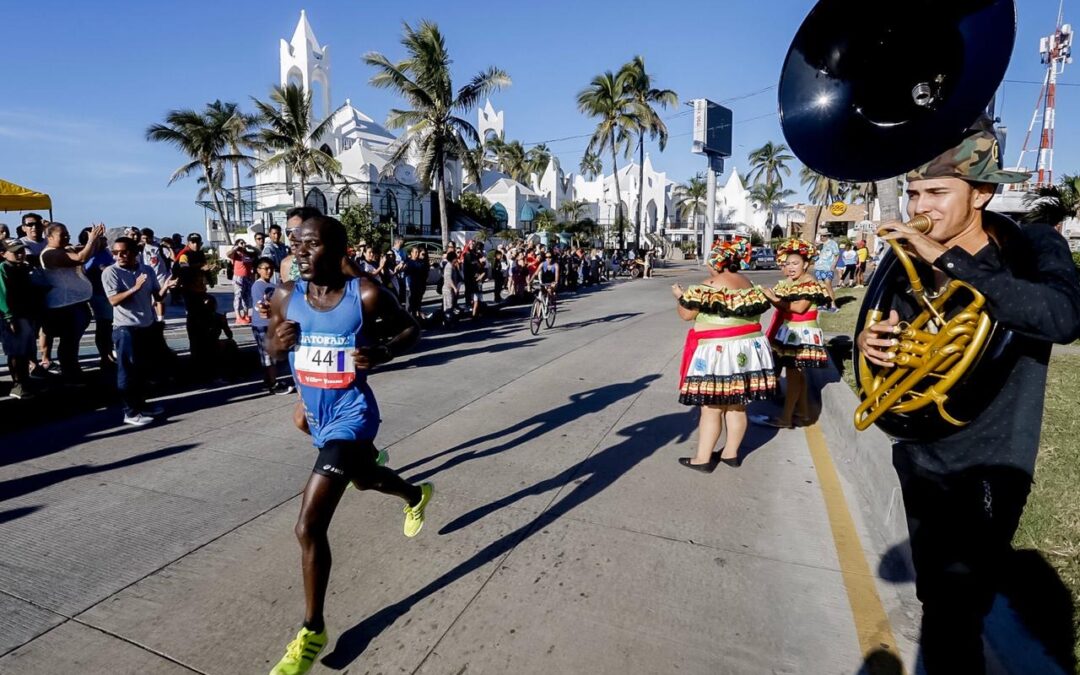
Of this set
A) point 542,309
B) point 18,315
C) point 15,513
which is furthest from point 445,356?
point 15,513

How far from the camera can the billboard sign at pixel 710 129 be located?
35.7 metres

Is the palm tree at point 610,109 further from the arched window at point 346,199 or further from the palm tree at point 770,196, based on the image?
the palm tree at point 770,196

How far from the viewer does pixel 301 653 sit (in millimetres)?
2469

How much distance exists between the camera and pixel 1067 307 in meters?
1.66

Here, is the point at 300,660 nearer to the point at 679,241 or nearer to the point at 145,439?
the point at 145,439

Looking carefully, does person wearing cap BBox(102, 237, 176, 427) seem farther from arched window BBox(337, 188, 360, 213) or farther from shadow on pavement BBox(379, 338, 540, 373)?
arched window BBox(337, 188, 360, 213)

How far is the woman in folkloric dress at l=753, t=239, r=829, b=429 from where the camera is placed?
5.63 meters

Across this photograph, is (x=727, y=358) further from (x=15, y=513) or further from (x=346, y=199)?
(x=346, y=199)

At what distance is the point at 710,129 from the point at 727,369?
115 feet

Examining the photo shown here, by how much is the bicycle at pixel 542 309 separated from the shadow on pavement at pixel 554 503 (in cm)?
603

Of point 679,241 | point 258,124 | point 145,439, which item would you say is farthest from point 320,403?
point 679,241

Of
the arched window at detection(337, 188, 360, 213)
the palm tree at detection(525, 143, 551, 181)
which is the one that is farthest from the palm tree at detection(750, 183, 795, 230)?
the arched window at detection(337, 188, 360, 213)

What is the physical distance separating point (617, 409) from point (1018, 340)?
468cm

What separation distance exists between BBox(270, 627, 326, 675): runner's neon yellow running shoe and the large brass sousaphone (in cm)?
227
